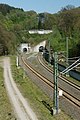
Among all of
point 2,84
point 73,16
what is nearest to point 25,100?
point 2,84

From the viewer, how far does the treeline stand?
75.7 m

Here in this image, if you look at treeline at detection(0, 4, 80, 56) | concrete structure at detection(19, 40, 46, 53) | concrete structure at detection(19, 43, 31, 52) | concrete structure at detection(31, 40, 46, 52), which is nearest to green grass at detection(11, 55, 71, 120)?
treeline at detection(0, 4, 80, 56)

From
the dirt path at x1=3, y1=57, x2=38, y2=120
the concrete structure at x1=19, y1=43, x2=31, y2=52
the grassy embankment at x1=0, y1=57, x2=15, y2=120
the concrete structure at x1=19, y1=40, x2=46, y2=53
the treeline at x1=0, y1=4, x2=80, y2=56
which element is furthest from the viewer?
the concrete structure at x1=19, y1=40, x2=46, y2=53

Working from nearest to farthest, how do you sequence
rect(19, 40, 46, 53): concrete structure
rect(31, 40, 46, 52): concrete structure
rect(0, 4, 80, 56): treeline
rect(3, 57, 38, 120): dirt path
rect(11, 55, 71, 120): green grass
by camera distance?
rect(3, 57, 38, 120): dirt path
rect(11, 55, 71, 120): green grass
rect(0, 4, 80, 56): treeline
rect(19, 40, 46, 53): concrete structure
rect(31, 40, 46, 52): concrete structure

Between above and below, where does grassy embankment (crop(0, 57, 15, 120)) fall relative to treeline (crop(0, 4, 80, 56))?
below

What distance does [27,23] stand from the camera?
171 meters

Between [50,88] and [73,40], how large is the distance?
31202 millimetres

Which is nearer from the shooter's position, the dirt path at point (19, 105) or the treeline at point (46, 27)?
the dirt path at point (19, 105)

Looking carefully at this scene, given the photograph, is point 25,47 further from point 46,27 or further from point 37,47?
point 46,27

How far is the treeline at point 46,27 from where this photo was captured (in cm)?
7569

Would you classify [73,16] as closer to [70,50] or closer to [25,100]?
[70,50]

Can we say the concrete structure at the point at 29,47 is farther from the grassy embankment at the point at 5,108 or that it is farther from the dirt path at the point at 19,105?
the grassy embankment at the point at 5,108

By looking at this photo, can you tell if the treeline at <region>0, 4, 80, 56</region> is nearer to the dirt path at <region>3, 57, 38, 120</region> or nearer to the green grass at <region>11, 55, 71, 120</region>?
the green grass at <region>11, 55, 71, 120</region>

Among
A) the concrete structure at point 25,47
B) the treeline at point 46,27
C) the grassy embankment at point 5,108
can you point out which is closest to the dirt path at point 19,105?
the grassy embankment at point 5,108
